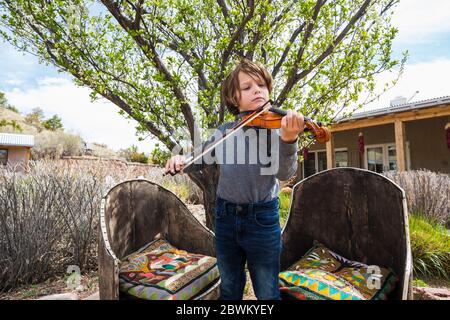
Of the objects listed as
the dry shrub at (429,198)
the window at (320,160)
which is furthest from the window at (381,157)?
the dry shrub at (429,198)

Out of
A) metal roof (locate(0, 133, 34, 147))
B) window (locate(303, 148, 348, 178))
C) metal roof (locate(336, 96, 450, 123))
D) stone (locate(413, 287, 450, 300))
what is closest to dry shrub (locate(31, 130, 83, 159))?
metal roof (locate(0, 133, 34, 147))

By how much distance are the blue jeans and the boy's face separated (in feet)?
1.80

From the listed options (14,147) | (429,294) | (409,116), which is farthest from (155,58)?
(14,147)

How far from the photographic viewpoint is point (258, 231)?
4.75ft

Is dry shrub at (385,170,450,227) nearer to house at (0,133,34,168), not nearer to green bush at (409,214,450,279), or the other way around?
green bush at (409,214,450,279)

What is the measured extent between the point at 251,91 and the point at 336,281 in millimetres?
1222

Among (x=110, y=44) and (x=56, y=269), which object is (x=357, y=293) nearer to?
(x=56, y=269)

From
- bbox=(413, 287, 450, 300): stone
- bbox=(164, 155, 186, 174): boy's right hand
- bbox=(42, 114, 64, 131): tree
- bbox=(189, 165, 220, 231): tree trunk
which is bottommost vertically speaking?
bbox=(413, 287, 450, 300): stone

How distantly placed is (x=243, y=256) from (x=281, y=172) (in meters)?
0.52

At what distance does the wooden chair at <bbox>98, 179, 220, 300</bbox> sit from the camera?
81.7 inches

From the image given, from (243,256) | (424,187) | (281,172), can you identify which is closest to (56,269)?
(243,256)

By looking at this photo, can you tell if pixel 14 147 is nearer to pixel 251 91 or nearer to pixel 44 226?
pixel 44 226

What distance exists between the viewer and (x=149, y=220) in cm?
246
